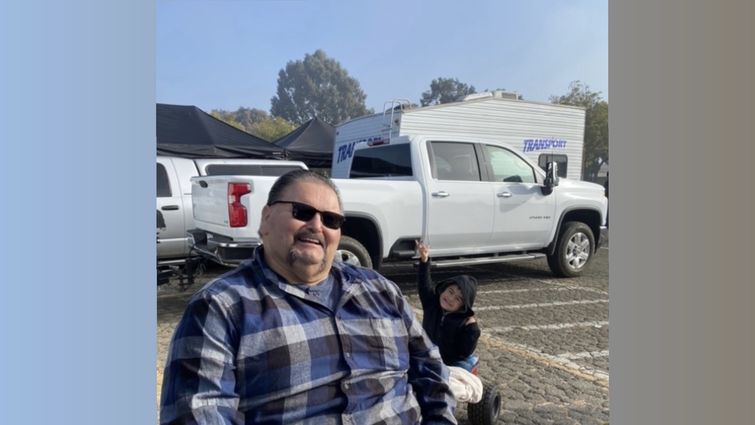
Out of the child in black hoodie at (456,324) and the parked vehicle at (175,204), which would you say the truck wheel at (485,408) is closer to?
the child in black hoodie at (456,324)

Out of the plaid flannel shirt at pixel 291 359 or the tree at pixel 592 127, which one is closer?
the plaid flannel shirt at pixel 291 359

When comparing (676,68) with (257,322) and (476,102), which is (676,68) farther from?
(476,102)

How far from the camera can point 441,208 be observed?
6473mm

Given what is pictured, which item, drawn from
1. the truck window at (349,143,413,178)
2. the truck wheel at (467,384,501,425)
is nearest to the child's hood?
the truck wheel at (467,384,501,425)

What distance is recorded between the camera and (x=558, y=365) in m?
4.38

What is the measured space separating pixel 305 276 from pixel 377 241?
4034 millimetres

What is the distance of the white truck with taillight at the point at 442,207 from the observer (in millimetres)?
5359

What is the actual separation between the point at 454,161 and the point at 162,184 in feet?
12.7

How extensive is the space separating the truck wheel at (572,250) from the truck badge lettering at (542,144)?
4.26 metres

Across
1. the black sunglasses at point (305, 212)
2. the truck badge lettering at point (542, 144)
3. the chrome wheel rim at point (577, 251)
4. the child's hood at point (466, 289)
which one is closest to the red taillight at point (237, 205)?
the child's hood at point (466, 289)

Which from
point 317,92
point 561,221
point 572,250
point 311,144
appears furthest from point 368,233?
point 317,92

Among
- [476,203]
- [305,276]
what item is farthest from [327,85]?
[305,276]

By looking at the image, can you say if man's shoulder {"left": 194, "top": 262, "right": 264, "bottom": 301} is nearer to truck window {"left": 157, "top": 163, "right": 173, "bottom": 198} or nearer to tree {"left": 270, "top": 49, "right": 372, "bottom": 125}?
truck window {"left": 157, "top": 163, "right": 173, "bottom": 198}

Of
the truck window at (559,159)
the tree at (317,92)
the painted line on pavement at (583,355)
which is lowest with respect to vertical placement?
the painted line on pavement at (583,355)
